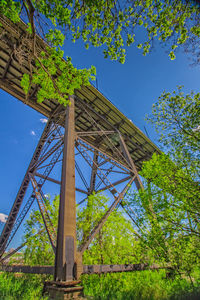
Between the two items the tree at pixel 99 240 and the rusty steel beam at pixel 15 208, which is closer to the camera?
the tree at pixel 99 240

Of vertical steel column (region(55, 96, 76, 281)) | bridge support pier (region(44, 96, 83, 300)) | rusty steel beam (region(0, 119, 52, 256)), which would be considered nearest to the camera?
bridge support pier (region(44, 96, 83, 300))

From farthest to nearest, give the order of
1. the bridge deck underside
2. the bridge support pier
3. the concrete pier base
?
the bridge deck underside < the bridge support pier < the concrete pier base

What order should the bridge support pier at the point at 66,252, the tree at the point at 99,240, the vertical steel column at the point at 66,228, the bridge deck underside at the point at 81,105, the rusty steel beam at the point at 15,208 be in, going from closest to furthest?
the bridge support pier at the point at 66,252, the vertical steel column at the point at 66,228, the tree at the point at 99,240, the bridge deck underside at the point at 81,105, the rusty steel beam at the point at 15,208

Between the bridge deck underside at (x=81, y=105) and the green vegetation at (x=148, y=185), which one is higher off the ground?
the bridge deck underside at (x=81, y=105)

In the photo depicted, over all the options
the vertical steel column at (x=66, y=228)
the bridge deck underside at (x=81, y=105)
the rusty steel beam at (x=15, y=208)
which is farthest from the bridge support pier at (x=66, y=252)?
A: the rusty steel beam at (x=15, y=208)

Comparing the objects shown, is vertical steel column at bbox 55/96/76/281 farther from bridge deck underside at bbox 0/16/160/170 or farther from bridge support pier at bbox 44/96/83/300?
bridge deck underside at bbox 0/16/160/170

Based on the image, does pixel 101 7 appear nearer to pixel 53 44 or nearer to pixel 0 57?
pixel 53 44

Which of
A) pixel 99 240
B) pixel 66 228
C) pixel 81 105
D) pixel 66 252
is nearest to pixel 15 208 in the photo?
pixel 99 240

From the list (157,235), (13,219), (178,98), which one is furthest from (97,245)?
(178,98)

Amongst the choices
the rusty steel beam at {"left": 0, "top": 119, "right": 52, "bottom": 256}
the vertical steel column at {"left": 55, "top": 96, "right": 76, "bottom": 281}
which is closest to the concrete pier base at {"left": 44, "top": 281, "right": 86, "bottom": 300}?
the vertical steel column at {"left": 55, "top": 96, "right": 76, "bottom": 281}

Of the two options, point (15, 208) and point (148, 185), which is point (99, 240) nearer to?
point (148, 185)

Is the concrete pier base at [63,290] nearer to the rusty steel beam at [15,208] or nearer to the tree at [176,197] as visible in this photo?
the tree at [176,197]

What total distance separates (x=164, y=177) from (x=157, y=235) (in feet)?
6.58

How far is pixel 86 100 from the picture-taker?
10.8 meters
